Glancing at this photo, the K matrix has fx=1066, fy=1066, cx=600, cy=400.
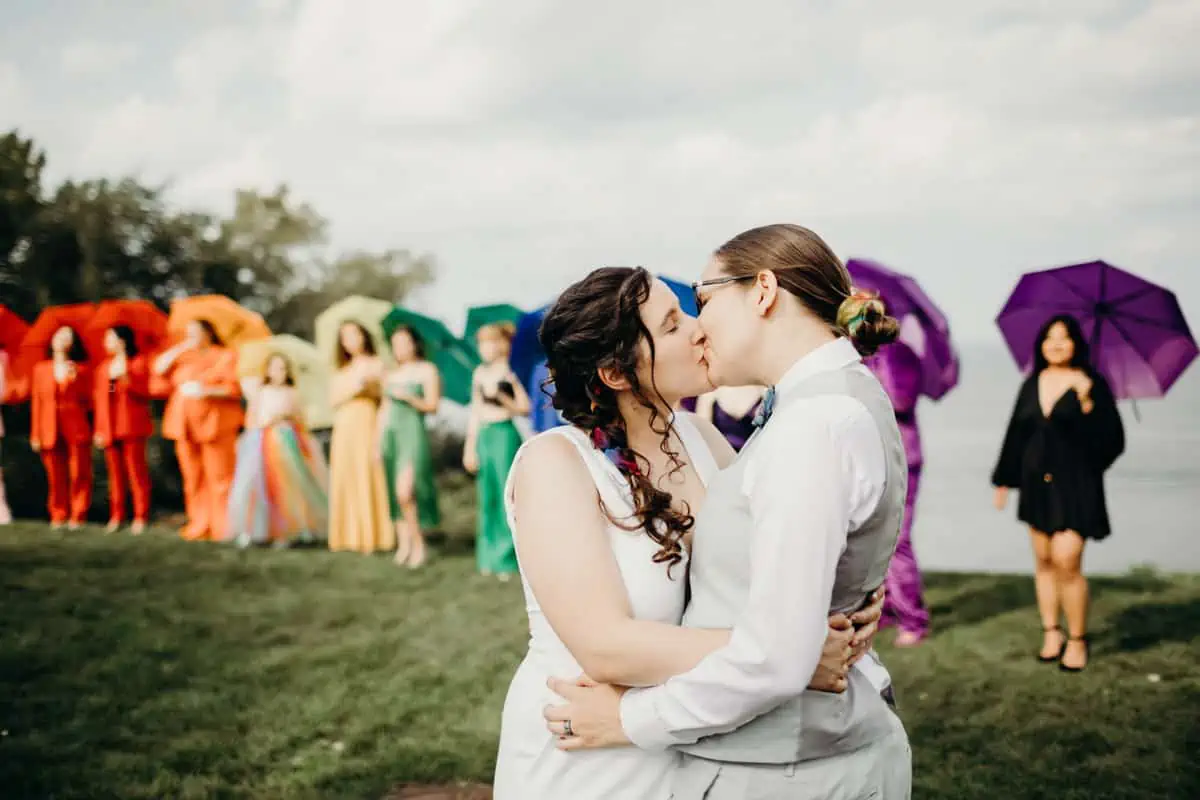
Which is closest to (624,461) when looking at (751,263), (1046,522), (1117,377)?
(751,263)

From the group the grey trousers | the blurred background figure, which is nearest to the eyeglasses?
the grey trousers

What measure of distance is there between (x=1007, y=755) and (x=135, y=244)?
590 inches

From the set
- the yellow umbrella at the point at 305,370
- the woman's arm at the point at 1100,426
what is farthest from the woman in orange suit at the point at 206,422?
the woman's arm at the point at 1100,426

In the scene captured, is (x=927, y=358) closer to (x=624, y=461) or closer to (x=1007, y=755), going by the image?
(x=1007, y=755)

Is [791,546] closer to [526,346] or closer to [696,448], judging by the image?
[696,448]

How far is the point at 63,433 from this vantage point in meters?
12.1

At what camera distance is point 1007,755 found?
16.9 ft

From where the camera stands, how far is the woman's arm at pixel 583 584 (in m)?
2.07

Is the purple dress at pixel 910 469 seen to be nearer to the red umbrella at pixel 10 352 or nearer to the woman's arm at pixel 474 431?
the woman's arm at pixel 474 431

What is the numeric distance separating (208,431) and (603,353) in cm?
983

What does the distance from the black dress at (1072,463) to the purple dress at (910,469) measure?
77 centimetres

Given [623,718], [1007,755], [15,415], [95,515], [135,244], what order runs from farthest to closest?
1. [135,244]
2. [15,415]
3. [95,515]
4. [1007,755]
5. [623,718]

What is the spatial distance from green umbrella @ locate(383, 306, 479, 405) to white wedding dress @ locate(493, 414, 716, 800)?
7886 mm

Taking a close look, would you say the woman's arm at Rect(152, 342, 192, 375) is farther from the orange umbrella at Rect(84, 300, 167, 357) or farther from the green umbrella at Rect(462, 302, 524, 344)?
the green umbrella at Rect(462, 302, 524, 344)
